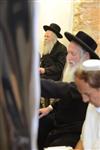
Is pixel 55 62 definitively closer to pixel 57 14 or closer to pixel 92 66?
pixel 57 14

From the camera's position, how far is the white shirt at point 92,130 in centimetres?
189

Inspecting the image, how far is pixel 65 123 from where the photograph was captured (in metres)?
2.72

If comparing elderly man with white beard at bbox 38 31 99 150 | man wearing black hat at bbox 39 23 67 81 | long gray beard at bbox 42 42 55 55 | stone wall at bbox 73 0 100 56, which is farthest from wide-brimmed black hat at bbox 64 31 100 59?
long gray beard at bbox 42 42 55 55

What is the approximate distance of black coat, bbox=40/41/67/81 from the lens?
14.4 feet

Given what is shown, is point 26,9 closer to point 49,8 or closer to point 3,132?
point 3,132

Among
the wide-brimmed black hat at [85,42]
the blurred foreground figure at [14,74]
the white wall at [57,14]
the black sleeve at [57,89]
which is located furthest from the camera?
the white wall at [57,14]

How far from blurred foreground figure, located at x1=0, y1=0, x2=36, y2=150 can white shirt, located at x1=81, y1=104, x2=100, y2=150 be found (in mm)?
1494

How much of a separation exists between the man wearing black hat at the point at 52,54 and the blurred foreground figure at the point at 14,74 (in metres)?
3.87

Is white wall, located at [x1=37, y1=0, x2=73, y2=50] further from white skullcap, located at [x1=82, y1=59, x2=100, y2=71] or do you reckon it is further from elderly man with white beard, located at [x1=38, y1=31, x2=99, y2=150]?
white skullcap, located at [x1=82, y1=59, x2=100, y2=71]

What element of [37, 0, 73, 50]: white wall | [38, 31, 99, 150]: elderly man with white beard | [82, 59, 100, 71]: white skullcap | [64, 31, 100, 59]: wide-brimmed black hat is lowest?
[38, 31, 99, 150]: elderly man with white beard

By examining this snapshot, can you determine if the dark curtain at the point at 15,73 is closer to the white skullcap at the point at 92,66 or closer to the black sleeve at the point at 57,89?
the white skullcap at the point at 92,66

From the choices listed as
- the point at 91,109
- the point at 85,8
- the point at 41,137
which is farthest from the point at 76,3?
the point at 91,109

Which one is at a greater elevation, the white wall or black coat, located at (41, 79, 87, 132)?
the white wall

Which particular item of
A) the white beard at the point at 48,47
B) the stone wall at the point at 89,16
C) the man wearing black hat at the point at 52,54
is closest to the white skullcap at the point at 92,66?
the man wearing black hat at the point at 52,54
